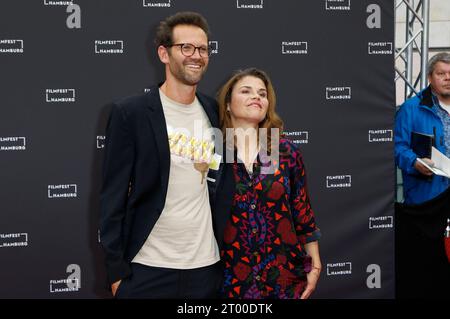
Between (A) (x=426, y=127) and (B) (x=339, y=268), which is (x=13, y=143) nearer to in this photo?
(B) (x=339, y=268)

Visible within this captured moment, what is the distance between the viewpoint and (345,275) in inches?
179

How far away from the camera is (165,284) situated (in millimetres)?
2471

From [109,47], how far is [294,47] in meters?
1.35

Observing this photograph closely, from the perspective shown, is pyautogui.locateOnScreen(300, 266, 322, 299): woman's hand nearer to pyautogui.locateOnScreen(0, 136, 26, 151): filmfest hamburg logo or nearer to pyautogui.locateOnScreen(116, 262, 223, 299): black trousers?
pyautogui.locateOnScreen(116, 262, 223, 299): black trousers

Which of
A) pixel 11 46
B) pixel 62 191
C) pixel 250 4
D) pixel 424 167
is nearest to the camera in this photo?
pixel 11 46

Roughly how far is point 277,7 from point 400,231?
1994mm

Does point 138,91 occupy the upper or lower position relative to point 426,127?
upper

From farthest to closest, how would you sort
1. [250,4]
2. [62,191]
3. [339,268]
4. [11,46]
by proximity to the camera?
[339,268] → [250,4] → [62,191] → [11,46]

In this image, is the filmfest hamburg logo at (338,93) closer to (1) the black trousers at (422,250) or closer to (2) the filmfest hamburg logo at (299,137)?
(2) the filmfest hamburg logo at (299,137)

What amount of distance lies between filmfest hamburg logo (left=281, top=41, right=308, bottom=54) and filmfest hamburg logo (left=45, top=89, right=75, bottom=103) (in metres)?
1.55

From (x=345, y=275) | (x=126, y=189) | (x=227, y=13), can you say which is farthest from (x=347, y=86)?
(x=126, y=189)

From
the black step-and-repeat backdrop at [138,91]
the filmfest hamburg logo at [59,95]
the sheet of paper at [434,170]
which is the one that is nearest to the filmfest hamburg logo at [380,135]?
the black step-and-repeat backdrop at [138,91]

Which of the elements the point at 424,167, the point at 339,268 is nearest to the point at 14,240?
the point at 339,268

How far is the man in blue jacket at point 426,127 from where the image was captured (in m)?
4.55
